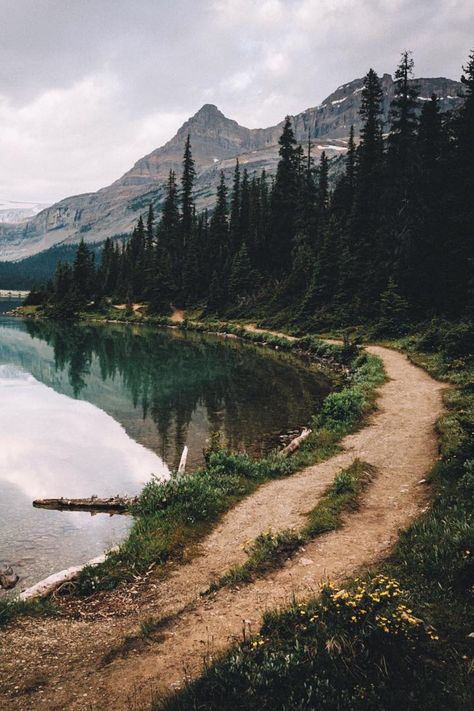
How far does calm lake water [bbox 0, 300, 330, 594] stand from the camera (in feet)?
41.7

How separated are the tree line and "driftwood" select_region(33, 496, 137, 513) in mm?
25082

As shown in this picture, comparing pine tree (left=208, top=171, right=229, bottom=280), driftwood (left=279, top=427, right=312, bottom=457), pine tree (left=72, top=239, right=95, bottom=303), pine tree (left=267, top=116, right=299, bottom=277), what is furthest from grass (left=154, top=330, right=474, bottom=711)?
pine tree (left=72, top=239, right=95, bottom=303)

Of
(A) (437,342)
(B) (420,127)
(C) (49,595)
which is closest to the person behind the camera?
(C) (49,595)

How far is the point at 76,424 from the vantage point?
24438 mm

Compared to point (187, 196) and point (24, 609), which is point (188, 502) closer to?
point (24, 609)

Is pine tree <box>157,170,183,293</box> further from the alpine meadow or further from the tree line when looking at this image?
the alpine meadow

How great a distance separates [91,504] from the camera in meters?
13.9

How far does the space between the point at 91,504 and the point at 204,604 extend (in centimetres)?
749

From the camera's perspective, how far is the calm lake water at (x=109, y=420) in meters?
12.7

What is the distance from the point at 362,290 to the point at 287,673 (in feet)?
163

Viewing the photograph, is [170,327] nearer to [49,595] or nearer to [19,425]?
[19,425]

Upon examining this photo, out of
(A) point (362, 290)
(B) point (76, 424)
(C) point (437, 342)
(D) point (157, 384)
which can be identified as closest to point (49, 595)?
(B) point (76, 424)

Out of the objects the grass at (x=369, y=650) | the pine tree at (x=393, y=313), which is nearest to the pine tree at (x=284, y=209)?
the pine tree at (x=393, y=313)

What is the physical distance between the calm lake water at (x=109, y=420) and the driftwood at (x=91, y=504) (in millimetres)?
290
